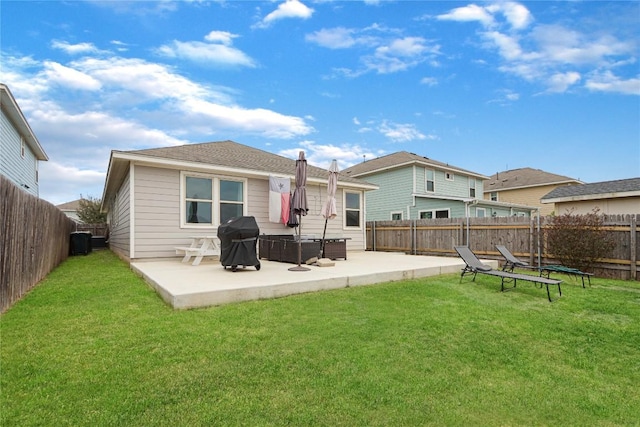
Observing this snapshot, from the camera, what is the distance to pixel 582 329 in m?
4.02

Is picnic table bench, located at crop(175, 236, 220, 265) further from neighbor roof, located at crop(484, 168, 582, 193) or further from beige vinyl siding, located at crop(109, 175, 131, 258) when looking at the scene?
neighbor roof, located at crop(484, 168, 582, 193)

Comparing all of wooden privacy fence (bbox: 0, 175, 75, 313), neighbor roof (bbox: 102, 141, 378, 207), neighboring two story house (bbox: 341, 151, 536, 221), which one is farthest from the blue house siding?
wooden privacy fence (bbox: 0, 175, 75, 313)

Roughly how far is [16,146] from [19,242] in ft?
39.2

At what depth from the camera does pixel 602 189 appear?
1362 cm

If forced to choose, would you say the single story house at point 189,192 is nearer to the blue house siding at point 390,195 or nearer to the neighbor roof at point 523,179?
the blue house siding at point 390,195

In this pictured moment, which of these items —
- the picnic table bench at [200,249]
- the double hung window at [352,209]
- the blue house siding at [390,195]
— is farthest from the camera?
the blue house siding at [390,195]

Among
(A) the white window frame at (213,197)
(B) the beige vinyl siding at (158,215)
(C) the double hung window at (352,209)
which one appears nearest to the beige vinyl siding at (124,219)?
(B) the beige vinyl siding at (158,215)

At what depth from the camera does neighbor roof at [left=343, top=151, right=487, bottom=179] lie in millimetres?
19094

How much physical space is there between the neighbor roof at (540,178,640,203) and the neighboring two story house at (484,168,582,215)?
9550 mm

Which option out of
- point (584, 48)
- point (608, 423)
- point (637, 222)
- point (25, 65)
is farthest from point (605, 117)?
point (25, 65)

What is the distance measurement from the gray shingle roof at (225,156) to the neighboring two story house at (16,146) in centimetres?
572

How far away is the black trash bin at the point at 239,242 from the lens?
6.50 meters

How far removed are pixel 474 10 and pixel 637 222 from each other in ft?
22.7

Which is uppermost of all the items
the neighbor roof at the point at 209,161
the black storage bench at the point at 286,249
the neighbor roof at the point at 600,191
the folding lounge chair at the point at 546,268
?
the neighbor roof at the point at 209,161
